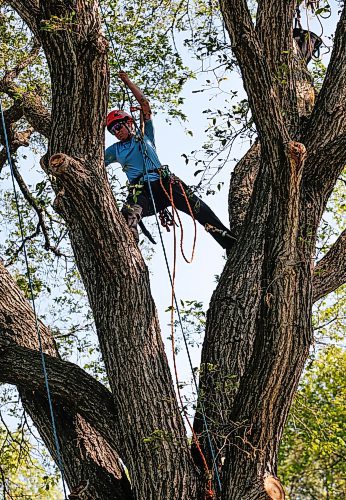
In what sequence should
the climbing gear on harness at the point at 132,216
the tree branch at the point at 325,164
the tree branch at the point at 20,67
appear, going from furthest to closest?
the tree branch at the point at 20,67 → the climbing gear on harness at the point at 132,216 → the tree branch at the point at 325,164

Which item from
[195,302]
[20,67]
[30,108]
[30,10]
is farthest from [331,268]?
[20,67]

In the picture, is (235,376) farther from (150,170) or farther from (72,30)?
(72,30)

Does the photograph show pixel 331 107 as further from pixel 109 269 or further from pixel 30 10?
pixel 30 10

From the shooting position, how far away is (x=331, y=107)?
4531mm

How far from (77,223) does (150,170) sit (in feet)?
4.03

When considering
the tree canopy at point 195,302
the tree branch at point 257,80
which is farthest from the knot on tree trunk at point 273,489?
the tree branch at point 257,80

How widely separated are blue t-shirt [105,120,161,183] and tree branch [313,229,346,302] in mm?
1375

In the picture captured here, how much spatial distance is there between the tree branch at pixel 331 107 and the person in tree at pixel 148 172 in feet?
3.77

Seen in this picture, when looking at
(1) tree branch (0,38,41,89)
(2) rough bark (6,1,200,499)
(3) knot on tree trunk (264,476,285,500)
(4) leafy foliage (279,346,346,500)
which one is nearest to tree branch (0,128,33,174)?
(1) tree branch (0,38,41,89)

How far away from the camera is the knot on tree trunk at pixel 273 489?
12.1ft

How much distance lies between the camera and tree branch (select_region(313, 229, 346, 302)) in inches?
205

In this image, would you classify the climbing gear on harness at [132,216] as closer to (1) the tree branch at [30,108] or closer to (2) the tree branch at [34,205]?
(1) the tree branch at [30,108]

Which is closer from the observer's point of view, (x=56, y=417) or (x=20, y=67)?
(x=56, y=417)

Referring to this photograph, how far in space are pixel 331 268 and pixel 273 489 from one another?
76.3 inches
